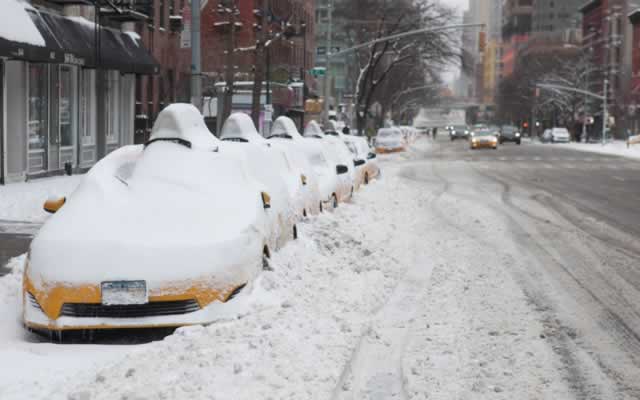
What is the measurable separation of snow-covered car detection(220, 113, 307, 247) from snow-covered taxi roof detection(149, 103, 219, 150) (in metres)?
0.29

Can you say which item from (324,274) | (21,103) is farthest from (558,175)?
(324,274)

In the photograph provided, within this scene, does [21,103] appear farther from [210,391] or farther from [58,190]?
[210,391]

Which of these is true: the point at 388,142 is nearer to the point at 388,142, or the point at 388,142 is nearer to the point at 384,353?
the point at 388,142

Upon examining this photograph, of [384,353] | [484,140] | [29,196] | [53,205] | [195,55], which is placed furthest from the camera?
[484,140]

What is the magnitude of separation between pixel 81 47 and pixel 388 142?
108ft

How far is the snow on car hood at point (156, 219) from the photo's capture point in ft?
27.7

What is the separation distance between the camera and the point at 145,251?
28.0 feet

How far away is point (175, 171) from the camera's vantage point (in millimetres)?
10141

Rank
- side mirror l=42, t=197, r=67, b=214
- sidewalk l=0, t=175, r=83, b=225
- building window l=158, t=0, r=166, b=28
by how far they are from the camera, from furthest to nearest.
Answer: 1. building window l=158, t=0, r=166, b=28
2. sidewalk l=0, t=175, r=83, b=225
3. side mirror l=42, t=197, r=67, b=214

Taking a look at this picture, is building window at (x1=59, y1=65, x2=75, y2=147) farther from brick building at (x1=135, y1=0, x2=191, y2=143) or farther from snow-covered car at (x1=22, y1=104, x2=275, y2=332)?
snow-covered car at (x1=22, y1=104, x2=275, y2=332)

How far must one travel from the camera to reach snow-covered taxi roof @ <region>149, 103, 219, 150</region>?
10664 millimetres

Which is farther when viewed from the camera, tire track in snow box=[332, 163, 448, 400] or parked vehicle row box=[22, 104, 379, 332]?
parked vehicle row box=[22, 104, 379, 332]

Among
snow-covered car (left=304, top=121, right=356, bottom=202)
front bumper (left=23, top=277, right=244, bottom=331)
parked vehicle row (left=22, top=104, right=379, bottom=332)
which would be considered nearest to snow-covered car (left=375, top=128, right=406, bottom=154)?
snow-covered car (left=304, top=121, right=356, bottom=202)

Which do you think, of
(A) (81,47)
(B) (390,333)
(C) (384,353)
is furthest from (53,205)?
(A) (81,47)
